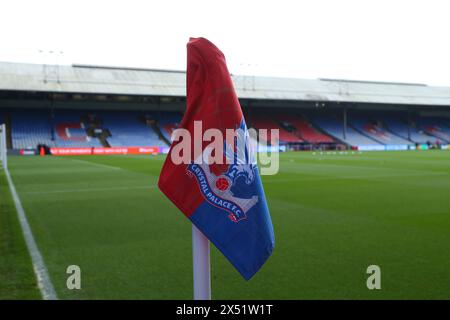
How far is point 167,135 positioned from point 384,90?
2986 cm

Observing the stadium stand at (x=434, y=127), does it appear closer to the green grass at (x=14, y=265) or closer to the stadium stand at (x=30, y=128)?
the stadium stand at (x=30, y=128)

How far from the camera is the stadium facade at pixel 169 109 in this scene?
45906 mm

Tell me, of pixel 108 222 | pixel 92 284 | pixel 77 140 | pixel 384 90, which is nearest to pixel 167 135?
pixel 77 140

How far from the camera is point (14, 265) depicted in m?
5.41

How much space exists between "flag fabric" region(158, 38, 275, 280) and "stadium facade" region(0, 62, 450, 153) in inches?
1709

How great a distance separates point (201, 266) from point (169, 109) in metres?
53.0

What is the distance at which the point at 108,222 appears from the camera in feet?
27.0

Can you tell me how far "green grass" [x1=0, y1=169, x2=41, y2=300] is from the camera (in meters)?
4.38

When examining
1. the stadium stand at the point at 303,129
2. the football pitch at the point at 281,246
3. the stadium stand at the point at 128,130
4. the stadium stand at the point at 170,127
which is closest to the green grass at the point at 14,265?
the football pitch at the point at 281,246

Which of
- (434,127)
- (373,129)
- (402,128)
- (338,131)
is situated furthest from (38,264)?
(434,127)

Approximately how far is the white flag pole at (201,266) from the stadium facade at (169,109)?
43.4 m

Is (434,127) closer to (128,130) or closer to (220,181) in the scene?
(128,130)

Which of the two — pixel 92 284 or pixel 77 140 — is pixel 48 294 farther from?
pixel 77 140
